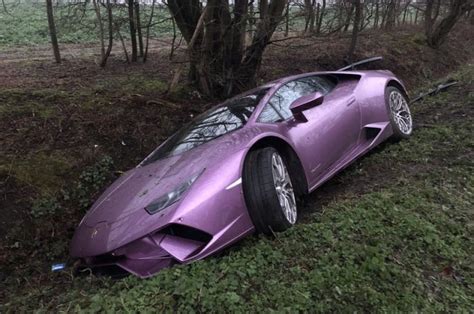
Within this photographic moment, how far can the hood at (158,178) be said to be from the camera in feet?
12.5

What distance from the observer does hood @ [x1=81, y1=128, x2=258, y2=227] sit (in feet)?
12.5

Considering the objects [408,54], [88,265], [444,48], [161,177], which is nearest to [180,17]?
[161,177]

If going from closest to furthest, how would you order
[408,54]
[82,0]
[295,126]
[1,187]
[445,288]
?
[445,288]
[295,126]
[1,187]
[82,0]
[408,54]

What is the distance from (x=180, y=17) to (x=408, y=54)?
28.5 feet

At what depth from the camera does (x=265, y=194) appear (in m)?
3.71

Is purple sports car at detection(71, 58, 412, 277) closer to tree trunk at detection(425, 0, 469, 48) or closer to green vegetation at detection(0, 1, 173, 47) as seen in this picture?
green vegetation at detection(0, 1, 173, 47)

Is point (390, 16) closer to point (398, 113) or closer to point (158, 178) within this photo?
point (398, 113)

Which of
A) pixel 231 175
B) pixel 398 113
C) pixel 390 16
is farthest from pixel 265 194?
pixel 390 16

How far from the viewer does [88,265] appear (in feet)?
12.5

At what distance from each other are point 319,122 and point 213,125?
1.15m

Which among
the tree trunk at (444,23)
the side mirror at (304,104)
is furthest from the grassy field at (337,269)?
the tree trunk at (444,23)

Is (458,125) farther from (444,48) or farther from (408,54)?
(444,48)

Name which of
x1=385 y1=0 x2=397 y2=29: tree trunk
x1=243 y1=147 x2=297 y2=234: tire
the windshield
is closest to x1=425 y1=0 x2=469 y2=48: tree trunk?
x1=385 y1=0 x2=397 y2=29: tree trunk

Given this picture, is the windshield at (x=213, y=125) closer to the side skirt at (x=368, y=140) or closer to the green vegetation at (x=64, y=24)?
the side skirt at (x=368, y=140)
